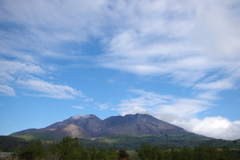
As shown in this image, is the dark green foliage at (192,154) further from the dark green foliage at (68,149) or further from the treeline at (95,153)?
the dark green foliage at (68,149)

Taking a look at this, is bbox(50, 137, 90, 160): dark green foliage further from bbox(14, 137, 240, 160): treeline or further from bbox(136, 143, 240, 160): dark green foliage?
bbox(136, 143, 240, 160): dark green foliage

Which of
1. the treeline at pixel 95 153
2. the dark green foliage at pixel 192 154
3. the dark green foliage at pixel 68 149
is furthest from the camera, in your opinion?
the dark green foliage at pixel 192 154

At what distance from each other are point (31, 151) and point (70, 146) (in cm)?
953

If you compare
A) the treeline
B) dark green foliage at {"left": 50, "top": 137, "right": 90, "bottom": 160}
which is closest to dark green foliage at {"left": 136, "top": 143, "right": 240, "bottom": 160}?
the treeline

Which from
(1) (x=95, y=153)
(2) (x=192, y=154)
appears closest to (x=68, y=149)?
(1) (x=95, y=153)

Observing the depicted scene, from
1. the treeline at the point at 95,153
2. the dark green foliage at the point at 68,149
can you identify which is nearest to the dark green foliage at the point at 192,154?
the treeline at the point at 95,153

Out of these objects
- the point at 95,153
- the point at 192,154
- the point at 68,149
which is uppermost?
the point at 68,149

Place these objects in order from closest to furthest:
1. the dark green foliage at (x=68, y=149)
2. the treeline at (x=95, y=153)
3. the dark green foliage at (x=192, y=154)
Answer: the dark green foliage at (x=68, y=149)
the treeline at (x=95, y=153)
the dark green foliage at (x=192, y=154)

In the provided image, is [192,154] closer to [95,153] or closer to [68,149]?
[95,153]

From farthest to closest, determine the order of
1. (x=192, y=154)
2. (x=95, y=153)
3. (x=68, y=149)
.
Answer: (x=95, y=153)
(x=192, y=154)
(x=68, y=149)

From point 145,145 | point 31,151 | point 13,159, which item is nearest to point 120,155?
point 145,145

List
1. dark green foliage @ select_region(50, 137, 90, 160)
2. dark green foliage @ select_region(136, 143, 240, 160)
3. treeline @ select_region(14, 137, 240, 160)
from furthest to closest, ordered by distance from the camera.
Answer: dark green foliage @ select_region(136, 143, 240, 160) → treeline @ select_region(14, 137, 240, 160) → dark green foliage @ select_region(50, 137, 90, 160)

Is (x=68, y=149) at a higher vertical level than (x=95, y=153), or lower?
higher

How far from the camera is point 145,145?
43062 millimetres
